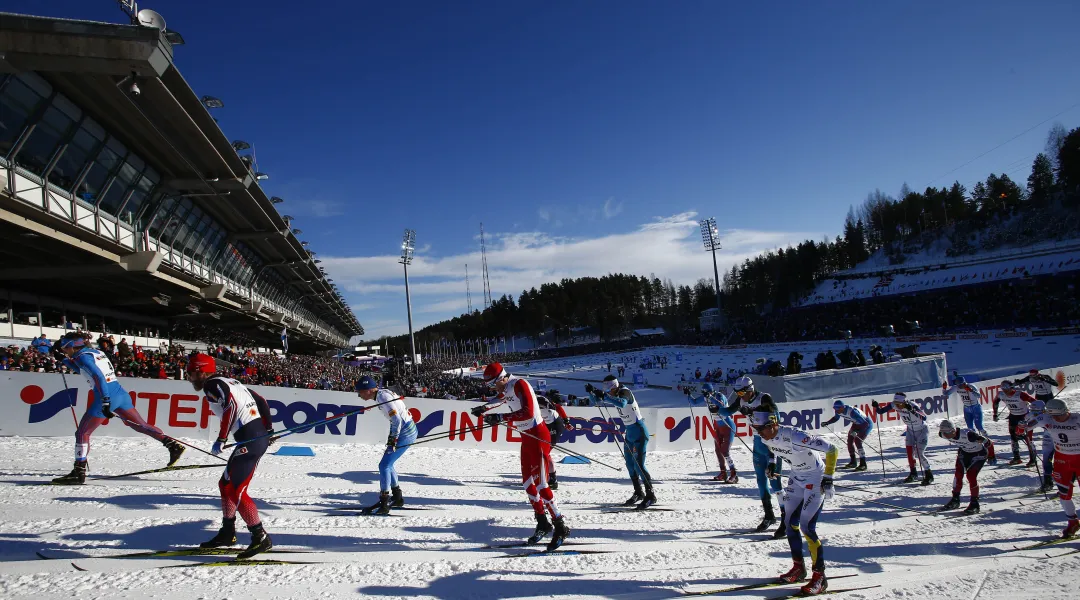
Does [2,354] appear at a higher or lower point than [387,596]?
higher

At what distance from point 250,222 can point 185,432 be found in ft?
51.2

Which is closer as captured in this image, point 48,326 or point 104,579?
point 104,579

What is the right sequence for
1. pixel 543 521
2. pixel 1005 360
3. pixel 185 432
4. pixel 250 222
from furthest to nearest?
pixel 1005 360 → pixel 250 222 → pixel 185 432 → pixel 543 521

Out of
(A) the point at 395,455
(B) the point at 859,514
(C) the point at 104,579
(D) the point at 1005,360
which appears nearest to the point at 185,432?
(A) the point at 395,455

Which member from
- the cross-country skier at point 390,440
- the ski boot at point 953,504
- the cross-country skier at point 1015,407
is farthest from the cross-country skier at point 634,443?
the cross-country skier at point 1015,407

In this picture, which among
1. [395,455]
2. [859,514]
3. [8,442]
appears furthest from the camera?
[8,442]

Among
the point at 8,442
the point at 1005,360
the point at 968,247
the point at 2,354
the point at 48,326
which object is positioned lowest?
the point at 1005,360

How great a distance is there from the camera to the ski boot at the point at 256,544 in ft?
15.1

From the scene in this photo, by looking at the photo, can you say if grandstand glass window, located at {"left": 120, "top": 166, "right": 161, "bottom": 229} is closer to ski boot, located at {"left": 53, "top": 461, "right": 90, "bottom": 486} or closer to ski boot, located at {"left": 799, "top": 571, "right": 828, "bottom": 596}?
ski boot, located at {"left": 53, "top": 461, "right": 90, "bottom": 486}

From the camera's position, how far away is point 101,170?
1291 centimetres

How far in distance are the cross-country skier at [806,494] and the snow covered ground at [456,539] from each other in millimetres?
270

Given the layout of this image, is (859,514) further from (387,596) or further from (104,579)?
(104,579)

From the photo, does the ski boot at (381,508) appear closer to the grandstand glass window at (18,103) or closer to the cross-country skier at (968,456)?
the cross-country skier at (968,456)

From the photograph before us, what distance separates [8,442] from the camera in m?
8.54
